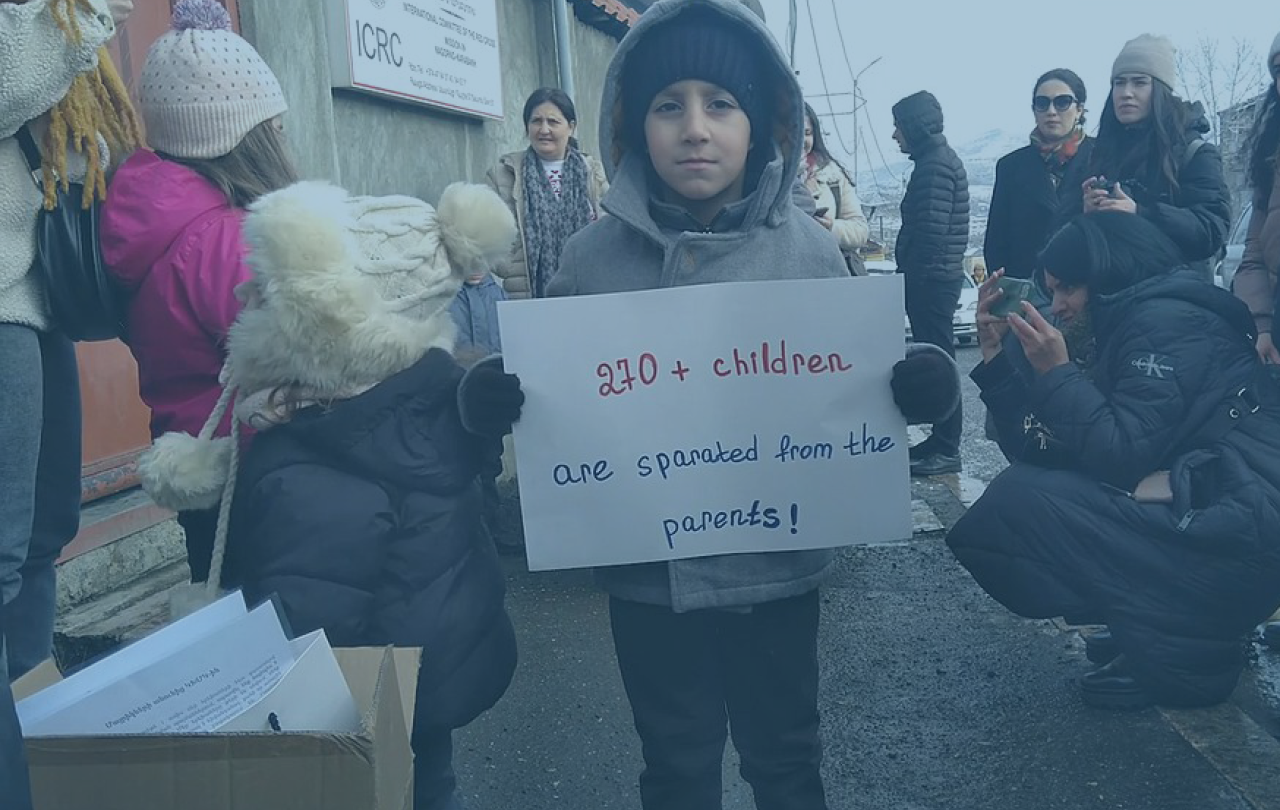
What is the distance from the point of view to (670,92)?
207 centimetres

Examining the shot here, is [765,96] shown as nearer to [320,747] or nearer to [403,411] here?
[403,411]

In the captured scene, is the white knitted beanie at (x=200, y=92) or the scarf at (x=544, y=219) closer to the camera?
the white knitted beanie at (x=200, y=92)

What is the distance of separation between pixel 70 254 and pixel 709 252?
3.93 feet

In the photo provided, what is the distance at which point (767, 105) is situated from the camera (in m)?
2.19

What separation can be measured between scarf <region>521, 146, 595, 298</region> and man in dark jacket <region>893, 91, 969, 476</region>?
1.88m

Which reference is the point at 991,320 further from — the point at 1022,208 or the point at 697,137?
the point at 1022,208

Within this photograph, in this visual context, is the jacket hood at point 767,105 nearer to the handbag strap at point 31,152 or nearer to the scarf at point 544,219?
the handbag strap at point 31,152

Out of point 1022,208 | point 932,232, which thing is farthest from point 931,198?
point 1022,208

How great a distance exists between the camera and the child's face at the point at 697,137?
2.04 meters

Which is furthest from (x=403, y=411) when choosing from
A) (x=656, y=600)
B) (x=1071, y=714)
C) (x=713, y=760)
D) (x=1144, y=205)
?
(x=1144, y=205)

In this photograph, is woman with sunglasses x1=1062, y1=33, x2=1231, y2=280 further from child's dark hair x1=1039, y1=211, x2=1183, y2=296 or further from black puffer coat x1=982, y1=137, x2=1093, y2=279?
child's dark hair x1=1039, y1=211, x2=1183, y2=296

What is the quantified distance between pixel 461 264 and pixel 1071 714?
217 centimetres

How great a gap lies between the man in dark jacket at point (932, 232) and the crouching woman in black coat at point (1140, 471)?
2.99 metres

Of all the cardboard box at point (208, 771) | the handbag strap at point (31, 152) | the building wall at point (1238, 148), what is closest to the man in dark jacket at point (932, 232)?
the building wall at point (1238, 148)
